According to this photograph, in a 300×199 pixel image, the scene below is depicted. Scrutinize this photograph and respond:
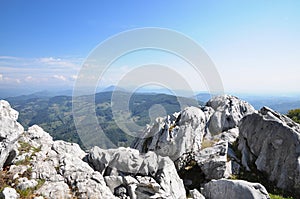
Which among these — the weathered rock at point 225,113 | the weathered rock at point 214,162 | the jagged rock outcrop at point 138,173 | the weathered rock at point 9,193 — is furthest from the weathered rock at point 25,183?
the weathered rock at point 225,113

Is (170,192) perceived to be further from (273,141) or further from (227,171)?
(273,141)

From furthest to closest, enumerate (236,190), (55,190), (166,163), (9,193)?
(166,163) < (236,190) < (55,190) < (9,193)

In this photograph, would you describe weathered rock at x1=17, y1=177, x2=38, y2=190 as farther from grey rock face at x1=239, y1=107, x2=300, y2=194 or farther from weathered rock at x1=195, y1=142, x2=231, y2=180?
grey rock face at x1=239, y1=107, x2=300, y2=194

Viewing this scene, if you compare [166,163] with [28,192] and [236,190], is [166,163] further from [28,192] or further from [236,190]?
[28,192]

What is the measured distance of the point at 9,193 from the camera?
13.4m

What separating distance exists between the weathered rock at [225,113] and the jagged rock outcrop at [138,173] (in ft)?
48.3

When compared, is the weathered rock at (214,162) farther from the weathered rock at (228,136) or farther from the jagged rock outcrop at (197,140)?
the weathered rock at (228,136)

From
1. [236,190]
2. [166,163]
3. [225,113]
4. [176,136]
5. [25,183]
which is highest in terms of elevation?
[225,113]

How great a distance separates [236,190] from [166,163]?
6686mm

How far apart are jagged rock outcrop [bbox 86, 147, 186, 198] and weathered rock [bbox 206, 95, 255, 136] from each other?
580 inches

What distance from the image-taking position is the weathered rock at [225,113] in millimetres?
33500

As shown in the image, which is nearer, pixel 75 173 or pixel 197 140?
pixel 75 173

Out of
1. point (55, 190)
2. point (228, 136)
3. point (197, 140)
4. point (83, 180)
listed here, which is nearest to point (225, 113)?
point (228, 136)

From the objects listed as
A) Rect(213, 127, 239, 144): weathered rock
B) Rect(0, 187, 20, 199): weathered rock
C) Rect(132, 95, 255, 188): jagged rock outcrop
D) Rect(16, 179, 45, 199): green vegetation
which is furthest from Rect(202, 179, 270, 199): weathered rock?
Rect(0, 187, 20, 199): weathered rock
